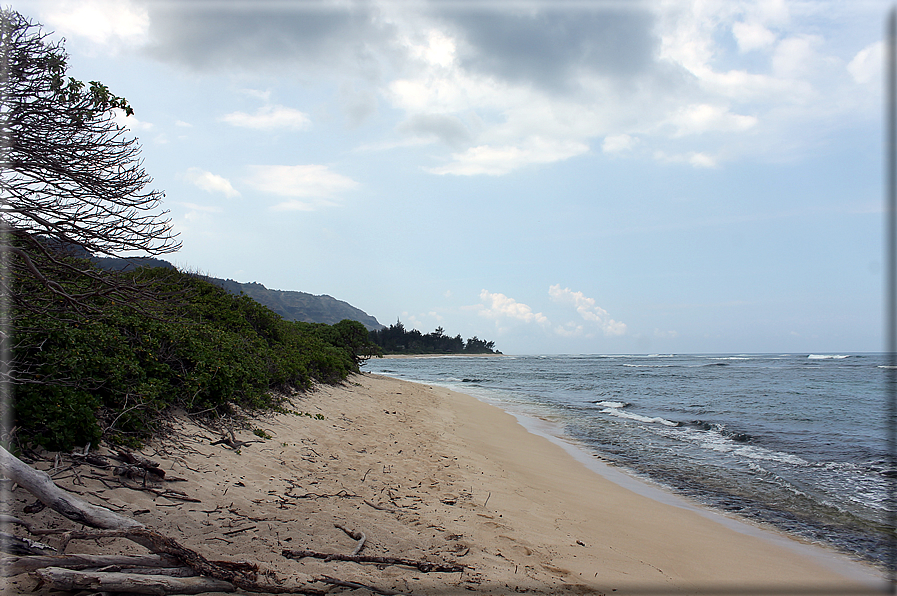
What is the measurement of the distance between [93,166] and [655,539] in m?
7.10

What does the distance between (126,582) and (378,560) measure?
1708 mm

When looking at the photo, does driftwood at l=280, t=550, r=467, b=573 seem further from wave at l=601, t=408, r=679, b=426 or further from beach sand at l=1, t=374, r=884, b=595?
wave at l=601, t=408, r=679, b=426

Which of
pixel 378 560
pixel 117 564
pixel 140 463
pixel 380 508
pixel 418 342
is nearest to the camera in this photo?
pixel 117 564

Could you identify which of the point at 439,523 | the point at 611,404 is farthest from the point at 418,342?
the point at 439,523

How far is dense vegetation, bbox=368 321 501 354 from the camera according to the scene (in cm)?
10619

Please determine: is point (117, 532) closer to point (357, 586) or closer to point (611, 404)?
point (357, 586)

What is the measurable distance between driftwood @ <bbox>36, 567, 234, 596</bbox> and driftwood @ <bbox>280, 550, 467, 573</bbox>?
72cm

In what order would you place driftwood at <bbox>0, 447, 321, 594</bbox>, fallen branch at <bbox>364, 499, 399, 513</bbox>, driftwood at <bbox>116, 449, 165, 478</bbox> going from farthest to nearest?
1. fallen branch at <bbox>364, 499, 399, 513</bbox>
2. driftwood at <bbox>116, 449, 165, 478</bbox>
3. driftwood at <bbox>0, 447, 321, 594</bbox>

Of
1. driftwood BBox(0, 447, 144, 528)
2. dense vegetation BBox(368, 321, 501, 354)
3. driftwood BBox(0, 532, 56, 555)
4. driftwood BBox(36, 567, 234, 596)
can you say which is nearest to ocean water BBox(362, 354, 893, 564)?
driftwood BBox(36, 567, 234, 596)

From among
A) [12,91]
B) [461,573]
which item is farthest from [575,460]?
[12,91]

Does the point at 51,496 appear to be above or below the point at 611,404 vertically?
above

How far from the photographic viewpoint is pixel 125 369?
5543 millimetres

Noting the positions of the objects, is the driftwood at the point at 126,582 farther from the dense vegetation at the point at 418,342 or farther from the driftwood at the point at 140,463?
the dense vegetation at the point at 418,342

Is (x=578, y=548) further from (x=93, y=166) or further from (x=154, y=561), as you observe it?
(x=93, y=166)
